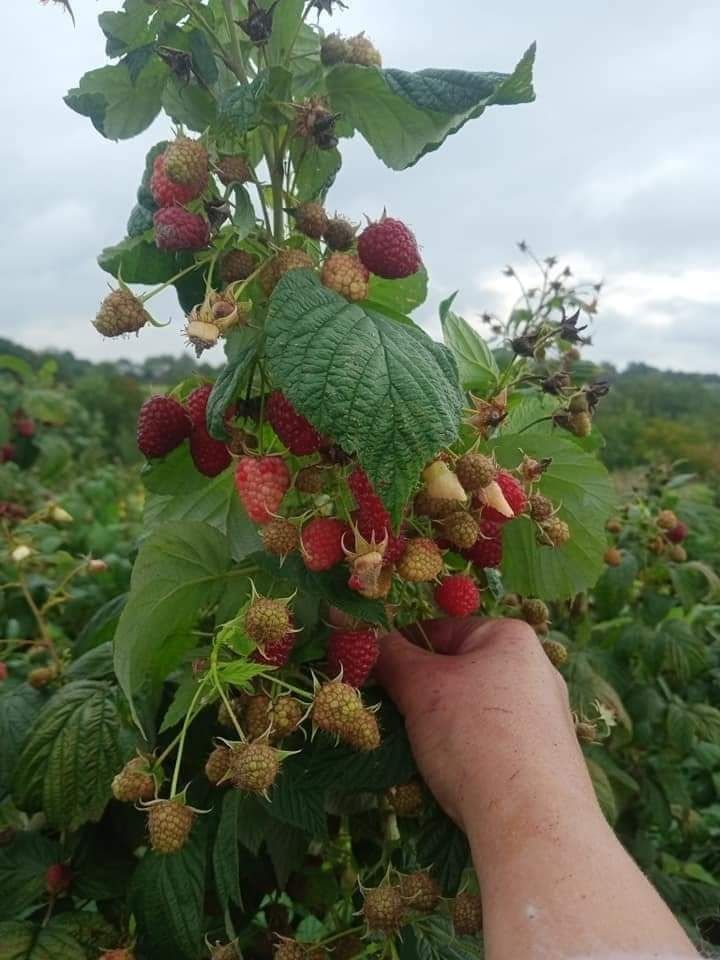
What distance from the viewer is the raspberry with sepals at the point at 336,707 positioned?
85 centimetres

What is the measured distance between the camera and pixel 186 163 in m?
0.88

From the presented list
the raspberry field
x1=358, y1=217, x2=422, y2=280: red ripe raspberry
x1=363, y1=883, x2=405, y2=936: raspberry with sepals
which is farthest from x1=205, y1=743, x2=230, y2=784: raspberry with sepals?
x1=358, y1=217, x2=422, y2=280: red ripe raspberry

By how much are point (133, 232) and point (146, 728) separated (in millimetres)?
632

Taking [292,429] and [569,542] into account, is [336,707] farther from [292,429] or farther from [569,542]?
[569,542]

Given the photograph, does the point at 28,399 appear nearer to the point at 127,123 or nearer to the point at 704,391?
the point at 127,123

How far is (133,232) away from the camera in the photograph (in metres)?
1.05

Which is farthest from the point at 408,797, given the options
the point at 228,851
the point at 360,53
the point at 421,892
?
the point at 360,53

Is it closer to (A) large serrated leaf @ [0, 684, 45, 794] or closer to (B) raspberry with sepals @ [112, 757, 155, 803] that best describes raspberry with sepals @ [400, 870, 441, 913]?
(B) raspberry with sepals @ [112, 757, 155, 803]

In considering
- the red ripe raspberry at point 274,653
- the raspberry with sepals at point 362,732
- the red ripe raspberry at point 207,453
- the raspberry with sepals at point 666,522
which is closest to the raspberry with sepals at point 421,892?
the raspberry with sepals at point 362,732

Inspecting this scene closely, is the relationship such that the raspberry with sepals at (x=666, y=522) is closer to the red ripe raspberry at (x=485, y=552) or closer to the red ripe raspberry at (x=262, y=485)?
the red ripe raspberry at (x=485, y=552)

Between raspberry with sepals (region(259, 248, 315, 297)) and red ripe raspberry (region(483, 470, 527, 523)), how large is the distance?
0.32m

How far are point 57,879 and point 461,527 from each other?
774 millimetres

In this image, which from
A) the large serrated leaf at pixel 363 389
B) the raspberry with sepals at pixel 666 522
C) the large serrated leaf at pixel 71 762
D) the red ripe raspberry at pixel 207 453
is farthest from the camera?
the raspberry with sepals at pixel 666 522

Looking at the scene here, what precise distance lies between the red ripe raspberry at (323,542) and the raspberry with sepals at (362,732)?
0.16 metres
